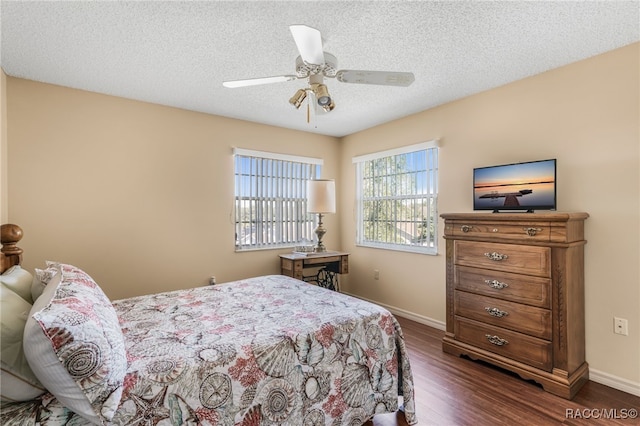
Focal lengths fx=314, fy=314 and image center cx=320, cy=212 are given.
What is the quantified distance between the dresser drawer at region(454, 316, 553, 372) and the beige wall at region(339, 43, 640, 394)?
461 mm

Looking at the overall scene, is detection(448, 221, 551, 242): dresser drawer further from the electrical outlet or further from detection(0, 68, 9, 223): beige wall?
detection(0, 68, 9, 223): beige wall

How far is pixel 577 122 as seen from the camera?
245 cm

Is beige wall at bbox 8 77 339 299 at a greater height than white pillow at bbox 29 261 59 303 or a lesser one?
greater

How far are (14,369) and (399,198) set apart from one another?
3668mm

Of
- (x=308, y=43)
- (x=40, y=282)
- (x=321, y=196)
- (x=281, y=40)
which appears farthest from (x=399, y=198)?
(x=40, y=282)

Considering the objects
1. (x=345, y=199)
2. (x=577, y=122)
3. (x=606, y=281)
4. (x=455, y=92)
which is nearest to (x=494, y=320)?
(x=606, y=281)

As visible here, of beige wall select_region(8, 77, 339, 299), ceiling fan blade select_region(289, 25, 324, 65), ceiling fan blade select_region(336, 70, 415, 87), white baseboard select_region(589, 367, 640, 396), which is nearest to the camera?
ceiling fan blade select_region(289, 25, 324, 65)

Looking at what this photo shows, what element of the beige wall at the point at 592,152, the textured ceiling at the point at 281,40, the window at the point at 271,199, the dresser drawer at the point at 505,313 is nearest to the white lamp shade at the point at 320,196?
the window at the point at 271,199

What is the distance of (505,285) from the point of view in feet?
8.14

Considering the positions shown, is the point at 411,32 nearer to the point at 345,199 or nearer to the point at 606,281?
the point at 606,281

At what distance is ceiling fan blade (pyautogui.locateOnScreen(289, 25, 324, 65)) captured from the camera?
60.3 inches

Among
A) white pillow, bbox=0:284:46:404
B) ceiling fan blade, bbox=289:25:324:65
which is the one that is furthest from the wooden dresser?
white pillow, bbox=0:284:46:404

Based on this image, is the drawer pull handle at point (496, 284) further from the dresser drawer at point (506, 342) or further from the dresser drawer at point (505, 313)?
the dresser drawer at point (506, 342)

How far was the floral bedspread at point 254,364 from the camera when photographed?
1.23 meters
